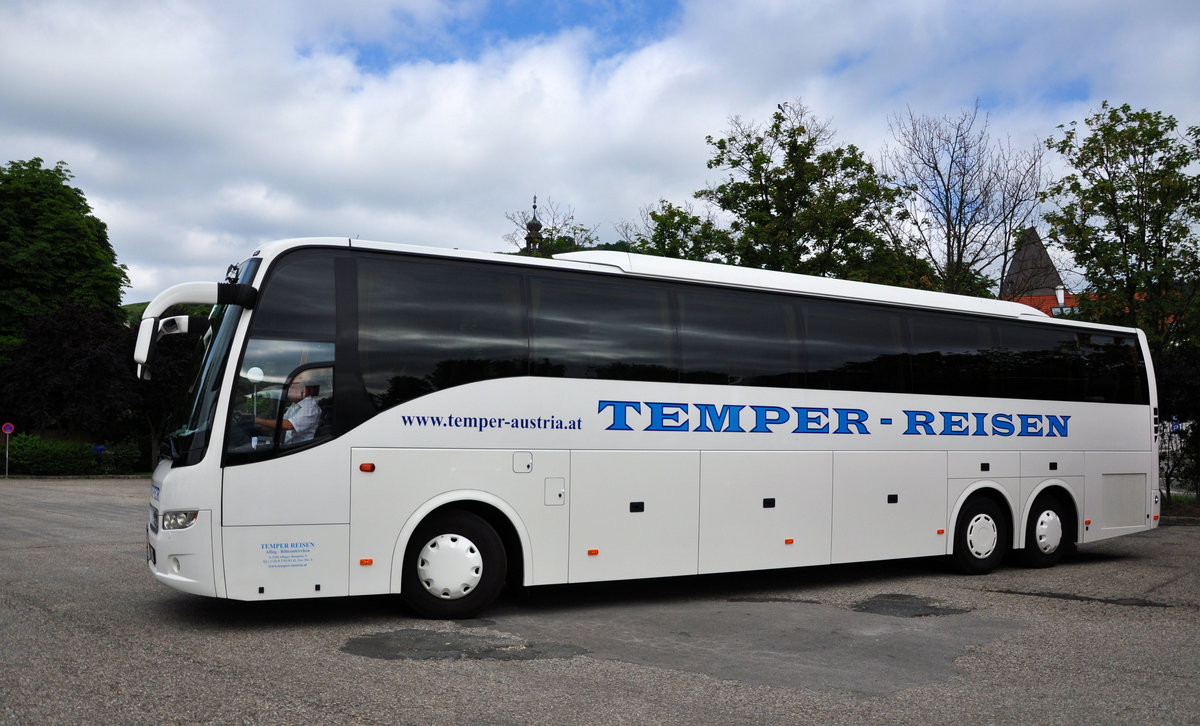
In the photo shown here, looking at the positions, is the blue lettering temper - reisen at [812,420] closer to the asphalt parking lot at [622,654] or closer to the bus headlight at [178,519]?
the asphalt parking lot at [622,654]

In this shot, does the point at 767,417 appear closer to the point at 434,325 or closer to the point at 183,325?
the point at 434,325

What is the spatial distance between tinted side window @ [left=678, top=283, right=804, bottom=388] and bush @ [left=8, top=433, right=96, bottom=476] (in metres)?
40.7

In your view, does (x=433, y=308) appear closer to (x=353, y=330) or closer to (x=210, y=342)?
(x=353, y=330)

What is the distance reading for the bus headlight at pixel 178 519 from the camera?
794cm

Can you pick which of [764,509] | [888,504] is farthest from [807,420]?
[888,504]

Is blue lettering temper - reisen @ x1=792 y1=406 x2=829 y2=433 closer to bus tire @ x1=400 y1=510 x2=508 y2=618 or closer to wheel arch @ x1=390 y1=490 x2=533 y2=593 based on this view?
wheel arch @ x1=390 y1=490 x2=533 y2=593

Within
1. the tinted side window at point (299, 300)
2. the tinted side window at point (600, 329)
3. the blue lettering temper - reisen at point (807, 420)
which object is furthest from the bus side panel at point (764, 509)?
the tinted side window at point (299, 300)

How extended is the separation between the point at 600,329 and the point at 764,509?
2762 mm

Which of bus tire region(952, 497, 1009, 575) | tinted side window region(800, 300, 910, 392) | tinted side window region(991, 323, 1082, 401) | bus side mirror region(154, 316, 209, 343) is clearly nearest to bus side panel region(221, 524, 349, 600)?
bus side mirror region(154, 316, 209, 343)

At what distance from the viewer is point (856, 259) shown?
2858 centimetres

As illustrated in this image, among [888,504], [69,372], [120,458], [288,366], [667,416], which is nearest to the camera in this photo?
[288,366]

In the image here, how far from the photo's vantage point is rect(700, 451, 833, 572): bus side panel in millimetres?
10352

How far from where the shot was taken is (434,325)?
8.87 m

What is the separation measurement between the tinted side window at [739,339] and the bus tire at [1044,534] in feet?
15.4
